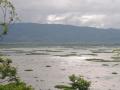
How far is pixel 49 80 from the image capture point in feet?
277

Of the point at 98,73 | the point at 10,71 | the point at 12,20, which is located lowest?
the point at 98,73

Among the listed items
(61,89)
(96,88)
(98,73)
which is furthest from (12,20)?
(98,73)

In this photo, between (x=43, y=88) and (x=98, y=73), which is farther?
(x=98, y=73)

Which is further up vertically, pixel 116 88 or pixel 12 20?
pixel 12 20

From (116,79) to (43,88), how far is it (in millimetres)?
24469

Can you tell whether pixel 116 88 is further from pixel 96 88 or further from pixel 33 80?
pixel 33 80

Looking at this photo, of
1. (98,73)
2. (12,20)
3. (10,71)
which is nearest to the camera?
(12,20)

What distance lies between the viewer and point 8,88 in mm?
26219

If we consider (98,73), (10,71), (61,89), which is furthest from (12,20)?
(98,73)

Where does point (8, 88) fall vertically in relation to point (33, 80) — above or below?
above

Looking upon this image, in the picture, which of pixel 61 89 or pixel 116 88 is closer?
pixel 61 89

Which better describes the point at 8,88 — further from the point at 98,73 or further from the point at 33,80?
the point at 98,73

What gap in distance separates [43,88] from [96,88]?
12047 millimetres

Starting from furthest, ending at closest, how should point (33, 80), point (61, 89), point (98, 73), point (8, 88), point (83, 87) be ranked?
1. point (98, 73)
2. point (33, 80)
3. point (61, 89)
4. point (83, 87)
5. point (8, 88)
